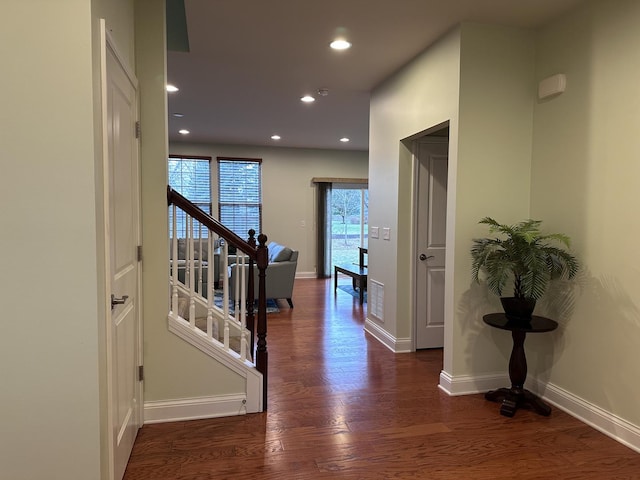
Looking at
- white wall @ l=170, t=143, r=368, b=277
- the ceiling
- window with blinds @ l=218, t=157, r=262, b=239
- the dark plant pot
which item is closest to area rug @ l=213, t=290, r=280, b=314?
window with blinds @ l=218, t=157, r=262, b=239

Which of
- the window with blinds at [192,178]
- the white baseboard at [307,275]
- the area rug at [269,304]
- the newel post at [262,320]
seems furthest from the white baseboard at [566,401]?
the window with blinds at [192,178]

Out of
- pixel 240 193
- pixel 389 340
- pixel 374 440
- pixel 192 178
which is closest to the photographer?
pixel 374 440

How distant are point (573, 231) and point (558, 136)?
0.64 meters

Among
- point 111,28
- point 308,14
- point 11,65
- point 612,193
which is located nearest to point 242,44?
point 308,14

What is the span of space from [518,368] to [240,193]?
6466mm

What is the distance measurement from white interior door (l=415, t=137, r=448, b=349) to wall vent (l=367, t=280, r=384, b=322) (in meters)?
0.44

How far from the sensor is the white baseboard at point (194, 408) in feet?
8.54

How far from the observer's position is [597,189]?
2.61 metres

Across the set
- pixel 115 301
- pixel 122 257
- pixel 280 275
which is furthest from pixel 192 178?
pixel 115 301

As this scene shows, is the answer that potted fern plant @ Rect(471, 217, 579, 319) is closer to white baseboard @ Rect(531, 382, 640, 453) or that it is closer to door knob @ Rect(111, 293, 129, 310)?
white baseboard @ Rect(531, 382, 640, 453)

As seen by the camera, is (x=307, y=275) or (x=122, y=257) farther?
(x=307, y=275)

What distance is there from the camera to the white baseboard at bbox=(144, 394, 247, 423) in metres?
2.60

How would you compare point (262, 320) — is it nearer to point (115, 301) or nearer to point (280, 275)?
point (115, 301)

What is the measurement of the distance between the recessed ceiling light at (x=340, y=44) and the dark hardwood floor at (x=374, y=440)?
8.46 feet
